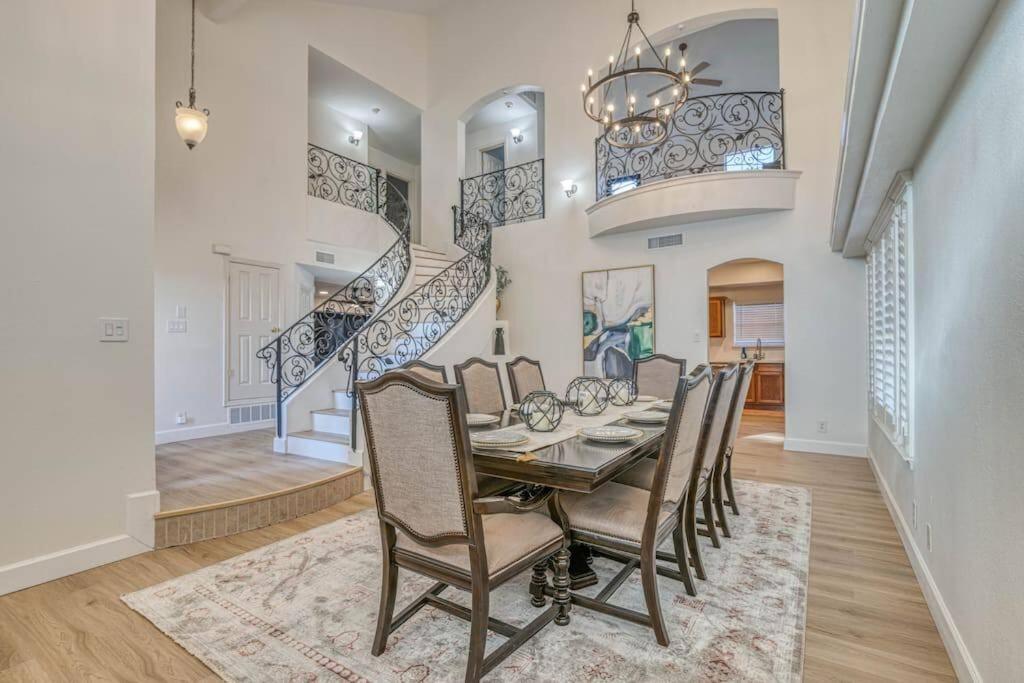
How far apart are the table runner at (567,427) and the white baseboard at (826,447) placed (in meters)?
3.11

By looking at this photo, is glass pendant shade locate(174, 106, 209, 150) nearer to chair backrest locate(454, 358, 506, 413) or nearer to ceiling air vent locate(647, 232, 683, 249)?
chair backrest locate(454, 358, 506, 413)

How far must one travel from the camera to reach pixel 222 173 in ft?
18.3

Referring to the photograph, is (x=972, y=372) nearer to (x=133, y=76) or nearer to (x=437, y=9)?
(x=133, y=76)

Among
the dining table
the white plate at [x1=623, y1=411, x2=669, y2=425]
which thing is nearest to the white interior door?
the dining table

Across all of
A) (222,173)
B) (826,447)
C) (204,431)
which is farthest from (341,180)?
(826,447)

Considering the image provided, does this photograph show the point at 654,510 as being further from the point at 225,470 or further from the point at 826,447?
the point at 826,447

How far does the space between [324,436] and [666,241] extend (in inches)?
180

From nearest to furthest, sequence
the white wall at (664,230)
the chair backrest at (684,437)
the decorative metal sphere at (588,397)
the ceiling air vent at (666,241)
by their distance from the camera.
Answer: the chair backrest at (684,437) → the decorative metal sphere at (588,397) → the white wall at (664,230) → the ceiling air vent at (666,241)

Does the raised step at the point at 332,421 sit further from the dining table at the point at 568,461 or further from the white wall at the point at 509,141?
the white wall at the point at 509,141

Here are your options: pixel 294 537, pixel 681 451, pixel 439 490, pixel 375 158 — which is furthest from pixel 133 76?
pixel 375 158

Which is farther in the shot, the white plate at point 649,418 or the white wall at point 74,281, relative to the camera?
the white plate at point 649,418

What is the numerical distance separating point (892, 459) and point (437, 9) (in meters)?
9.18

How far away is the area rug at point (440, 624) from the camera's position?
179cm

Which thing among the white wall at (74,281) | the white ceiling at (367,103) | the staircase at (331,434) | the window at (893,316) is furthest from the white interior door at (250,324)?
the window at (893,316)
